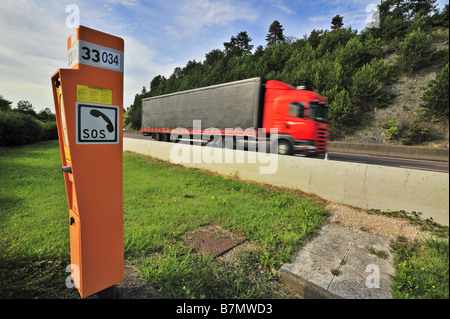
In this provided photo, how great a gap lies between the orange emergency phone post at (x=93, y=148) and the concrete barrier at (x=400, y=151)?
85.6 inches

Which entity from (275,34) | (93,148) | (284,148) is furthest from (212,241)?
(275,34)

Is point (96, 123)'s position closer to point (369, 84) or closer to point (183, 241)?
point (183, 241)

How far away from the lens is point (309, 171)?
4949mm

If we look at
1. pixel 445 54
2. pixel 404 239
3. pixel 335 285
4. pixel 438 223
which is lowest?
pixel 335 285

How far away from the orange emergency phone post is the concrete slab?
1.89 metres

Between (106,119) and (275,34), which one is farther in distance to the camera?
(275,34)

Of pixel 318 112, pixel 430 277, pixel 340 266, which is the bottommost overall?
pixel 340 266

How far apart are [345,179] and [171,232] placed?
3358mm

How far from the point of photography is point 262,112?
974 centimetres

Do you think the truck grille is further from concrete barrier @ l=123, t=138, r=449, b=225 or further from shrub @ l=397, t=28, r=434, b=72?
shrub @ l=397, t=28, r=434, b=72

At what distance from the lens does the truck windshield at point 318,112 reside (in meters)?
7.84

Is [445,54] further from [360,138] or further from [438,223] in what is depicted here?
[360,138]
